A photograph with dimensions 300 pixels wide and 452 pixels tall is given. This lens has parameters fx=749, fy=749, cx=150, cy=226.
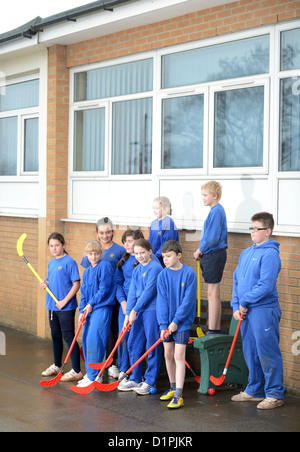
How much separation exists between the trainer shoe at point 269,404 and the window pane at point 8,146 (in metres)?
6.74

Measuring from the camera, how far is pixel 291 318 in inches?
309

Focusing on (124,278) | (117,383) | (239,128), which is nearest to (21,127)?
(124,278)

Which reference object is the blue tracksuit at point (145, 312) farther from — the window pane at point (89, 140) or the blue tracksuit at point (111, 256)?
the window pane at point (89, 140)

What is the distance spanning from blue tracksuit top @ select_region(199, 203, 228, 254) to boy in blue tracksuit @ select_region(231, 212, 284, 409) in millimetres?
723

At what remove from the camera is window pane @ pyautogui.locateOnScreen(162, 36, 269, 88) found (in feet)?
27.2

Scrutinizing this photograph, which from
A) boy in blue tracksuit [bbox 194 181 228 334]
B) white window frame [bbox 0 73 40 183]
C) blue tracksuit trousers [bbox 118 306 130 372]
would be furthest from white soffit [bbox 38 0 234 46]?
blue tracksuit trousers [bbox 118 306 130 372]

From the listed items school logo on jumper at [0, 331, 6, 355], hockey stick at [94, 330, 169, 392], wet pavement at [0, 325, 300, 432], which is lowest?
school logo on jumper at [0, 331, 6, 355]

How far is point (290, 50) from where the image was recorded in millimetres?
7918

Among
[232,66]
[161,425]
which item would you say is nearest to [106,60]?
[232,66]

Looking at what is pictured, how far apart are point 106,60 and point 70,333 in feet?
13.4

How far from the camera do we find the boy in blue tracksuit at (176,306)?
7340 mm

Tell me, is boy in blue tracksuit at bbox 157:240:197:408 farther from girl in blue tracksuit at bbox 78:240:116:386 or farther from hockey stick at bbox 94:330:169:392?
girl in blue tracksuit at bbox 78:240:116:386

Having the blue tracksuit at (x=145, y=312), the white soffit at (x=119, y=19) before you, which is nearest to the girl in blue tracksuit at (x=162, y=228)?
the blue tracksuit at (x=145, y=312)

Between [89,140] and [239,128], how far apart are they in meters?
3.12
